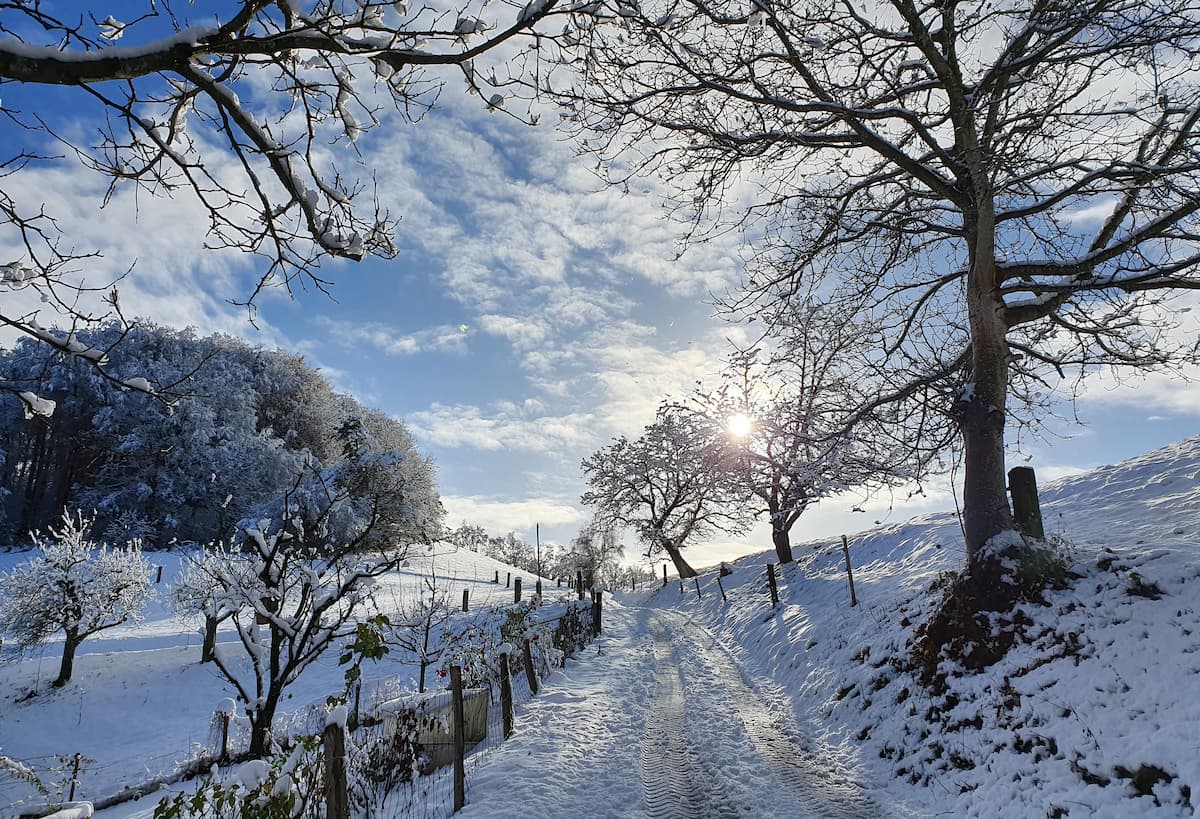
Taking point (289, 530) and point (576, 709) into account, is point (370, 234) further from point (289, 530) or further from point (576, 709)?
point (576, 709)

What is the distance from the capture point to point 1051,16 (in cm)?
Result: 594

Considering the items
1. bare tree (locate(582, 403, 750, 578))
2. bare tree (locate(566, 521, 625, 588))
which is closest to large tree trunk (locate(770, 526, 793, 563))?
bare tree (locate(582, 403, 750, 578))

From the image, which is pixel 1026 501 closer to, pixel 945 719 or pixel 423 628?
pixel 945 719

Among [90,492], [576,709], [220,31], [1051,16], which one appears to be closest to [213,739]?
[576,709]

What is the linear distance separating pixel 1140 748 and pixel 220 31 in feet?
24.9

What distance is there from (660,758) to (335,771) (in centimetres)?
420

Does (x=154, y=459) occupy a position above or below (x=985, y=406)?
above

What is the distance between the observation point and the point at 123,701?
1485cm

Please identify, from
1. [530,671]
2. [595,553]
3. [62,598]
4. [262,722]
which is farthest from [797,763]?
[595,553]

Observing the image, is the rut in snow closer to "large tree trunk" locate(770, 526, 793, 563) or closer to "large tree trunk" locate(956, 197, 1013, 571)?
"large tree trunk" locate(956, 197, 1013, 571)

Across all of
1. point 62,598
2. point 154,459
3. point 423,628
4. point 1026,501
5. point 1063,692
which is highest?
point 154,459

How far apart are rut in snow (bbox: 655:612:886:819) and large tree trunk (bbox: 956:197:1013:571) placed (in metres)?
3.23

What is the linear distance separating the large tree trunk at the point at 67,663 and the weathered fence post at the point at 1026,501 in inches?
864

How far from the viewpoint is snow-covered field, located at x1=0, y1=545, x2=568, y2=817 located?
11.3m
